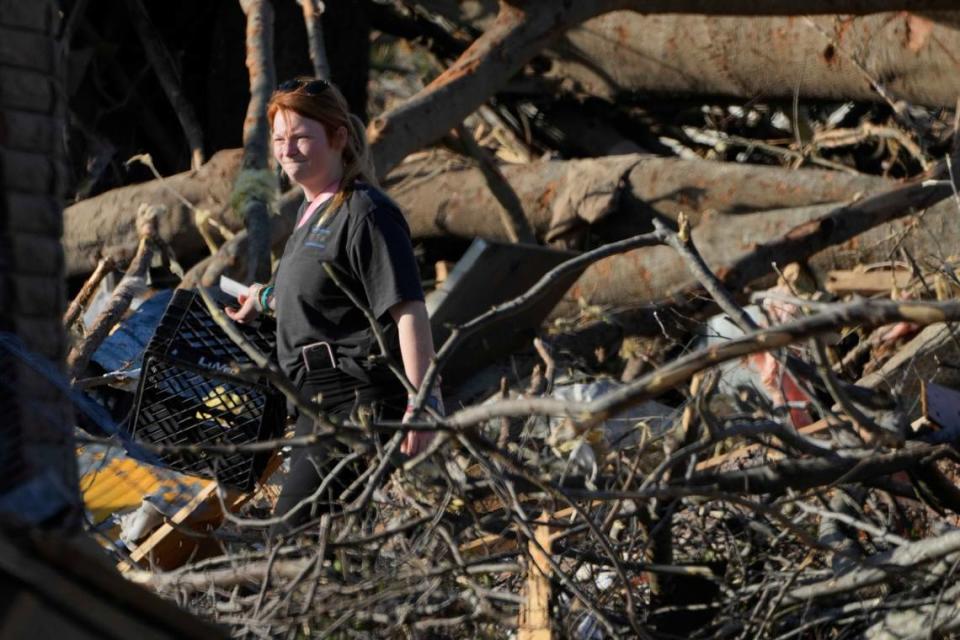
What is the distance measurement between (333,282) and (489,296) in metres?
3.05

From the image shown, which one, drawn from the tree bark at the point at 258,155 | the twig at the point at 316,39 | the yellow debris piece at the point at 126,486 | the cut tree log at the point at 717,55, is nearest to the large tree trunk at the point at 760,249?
the cut tree log at the point at 717,55

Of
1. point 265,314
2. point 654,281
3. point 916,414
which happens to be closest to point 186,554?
point 265,314

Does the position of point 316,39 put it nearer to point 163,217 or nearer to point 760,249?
point 163,217

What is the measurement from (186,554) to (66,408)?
1.37 m

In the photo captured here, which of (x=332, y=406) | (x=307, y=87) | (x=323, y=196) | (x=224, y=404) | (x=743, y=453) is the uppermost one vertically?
(x=307, y=87)

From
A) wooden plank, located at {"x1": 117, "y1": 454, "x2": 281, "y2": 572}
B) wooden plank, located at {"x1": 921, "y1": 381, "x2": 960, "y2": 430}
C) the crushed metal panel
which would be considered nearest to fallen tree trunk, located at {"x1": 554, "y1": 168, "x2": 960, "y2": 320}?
the crushed metal panel

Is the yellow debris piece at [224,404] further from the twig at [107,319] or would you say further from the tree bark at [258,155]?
the tree bark at [258,155]

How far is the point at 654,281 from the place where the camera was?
6801mm

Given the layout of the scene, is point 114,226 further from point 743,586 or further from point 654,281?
point 743,586

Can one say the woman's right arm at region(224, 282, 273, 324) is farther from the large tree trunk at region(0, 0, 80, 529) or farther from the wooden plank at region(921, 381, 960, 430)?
the wooden plank at region(921, 381, 960, 430)

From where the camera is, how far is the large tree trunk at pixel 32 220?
2738 millimetres

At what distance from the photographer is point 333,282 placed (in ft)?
11.5

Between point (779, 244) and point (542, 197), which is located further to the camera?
point (542, 197)

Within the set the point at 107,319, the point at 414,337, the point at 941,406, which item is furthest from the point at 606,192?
the point at 414,337
